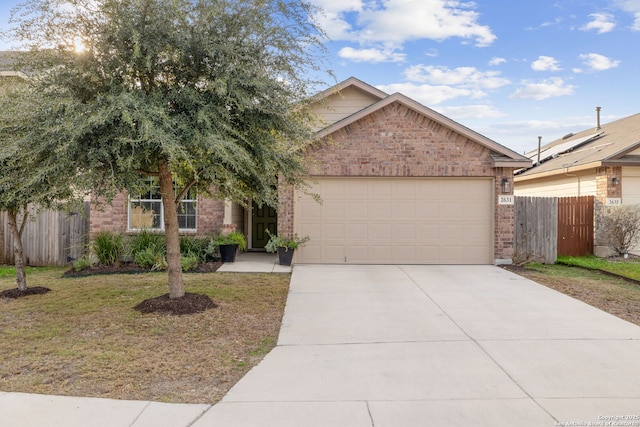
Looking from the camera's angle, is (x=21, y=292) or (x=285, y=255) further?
(x=285, y=255)

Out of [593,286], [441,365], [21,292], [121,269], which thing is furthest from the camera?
[121,269]

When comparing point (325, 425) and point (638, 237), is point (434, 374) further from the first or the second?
point (638, 237)

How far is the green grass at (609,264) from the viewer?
10539 mm

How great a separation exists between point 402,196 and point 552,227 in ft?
14.4

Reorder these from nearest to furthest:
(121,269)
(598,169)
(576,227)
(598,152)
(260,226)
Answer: (121,269) < (576,227) < (598,169) < (598,152) < (260,226)

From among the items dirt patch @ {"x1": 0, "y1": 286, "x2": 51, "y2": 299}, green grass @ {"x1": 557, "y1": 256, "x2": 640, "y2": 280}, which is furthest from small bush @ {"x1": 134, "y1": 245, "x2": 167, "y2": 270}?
green grass @ {"x1": 557, "y1": 256, "x2": 640, "y2": 280}

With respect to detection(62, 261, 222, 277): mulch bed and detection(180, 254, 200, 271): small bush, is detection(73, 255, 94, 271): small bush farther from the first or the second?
detection(180, 254, 200, 271): small bush

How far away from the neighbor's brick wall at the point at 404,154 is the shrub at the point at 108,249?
157 inches

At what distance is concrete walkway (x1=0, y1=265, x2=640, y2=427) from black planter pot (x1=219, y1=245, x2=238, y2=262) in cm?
411

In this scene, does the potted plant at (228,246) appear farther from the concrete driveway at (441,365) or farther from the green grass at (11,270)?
the green grass at (11,270)

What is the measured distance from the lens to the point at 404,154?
11.6 meters

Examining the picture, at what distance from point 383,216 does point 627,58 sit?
10.3 m

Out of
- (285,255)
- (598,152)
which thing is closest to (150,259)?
(285,255)

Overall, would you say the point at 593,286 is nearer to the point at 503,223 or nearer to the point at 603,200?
the point at 503,223
